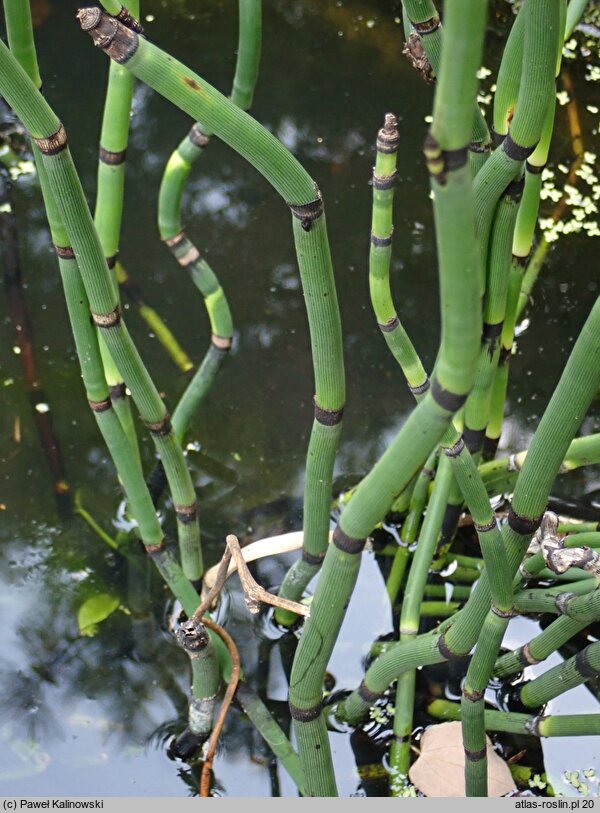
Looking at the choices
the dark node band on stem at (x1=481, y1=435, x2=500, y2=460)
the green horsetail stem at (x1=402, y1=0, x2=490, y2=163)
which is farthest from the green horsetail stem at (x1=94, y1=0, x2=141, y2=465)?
the dark node band on stem at (x1=481, y1=435, x2=500, y2=460)

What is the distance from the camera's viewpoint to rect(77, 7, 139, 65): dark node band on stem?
0.66m

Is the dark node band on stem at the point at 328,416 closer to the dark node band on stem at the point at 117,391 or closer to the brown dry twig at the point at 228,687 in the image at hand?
the brown dry twig at the point at 228,687

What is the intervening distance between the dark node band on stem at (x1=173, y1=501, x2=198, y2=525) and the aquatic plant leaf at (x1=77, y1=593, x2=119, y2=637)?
0.31 meters

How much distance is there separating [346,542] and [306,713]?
30 cm

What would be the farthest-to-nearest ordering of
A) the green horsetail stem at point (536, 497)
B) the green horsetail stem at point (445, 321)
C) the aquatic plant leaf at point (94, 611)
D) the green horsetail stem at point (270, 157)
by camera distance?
1. the aquatic plant leaf at point (94, 611)
2. the green horsetail stem at point (536, 497)
3. the green horsetail stem at point (270, 157)
4. the green horsetail stem at point (445, 321)

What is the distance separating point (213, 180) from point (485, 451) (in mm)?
1195

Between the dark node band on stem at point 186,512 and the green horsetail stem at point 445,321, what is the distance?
0.53 meters

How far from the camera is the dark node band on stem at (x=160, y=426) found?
1.17 m

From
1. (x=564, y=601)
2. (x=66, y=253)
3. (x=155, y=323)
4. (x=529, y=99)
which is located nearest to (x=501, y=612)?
(x=564, y=601)

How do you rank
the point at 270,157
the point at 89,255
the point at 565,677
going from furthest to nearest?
1. the point at 565,677
2. the point at 89,255
3. the point at 270,157

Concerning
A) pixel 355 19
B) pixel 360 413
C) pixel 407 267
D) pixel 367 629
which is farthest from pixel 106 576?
pixel 355 19

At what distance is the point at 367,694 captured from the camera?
4.10ft

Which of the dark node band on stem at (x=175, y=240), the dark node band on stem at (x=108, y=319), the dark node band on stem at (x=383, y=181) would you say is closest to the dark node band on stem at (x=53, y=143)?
the dark node band on stem at (x=108, y=319)

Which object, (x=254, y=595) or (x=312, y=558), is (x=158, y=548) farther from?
(x=254, y=595)
